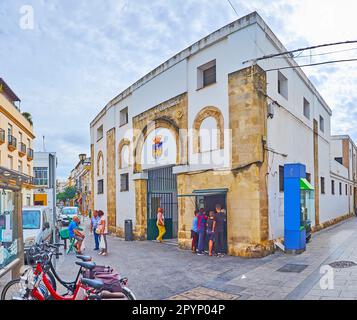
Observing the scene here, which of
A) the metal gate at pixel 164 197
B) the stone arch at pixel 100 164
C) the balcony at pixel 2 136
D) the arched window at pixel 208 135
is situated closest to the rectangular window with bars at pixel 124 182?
the metal gate at pixel 164 197

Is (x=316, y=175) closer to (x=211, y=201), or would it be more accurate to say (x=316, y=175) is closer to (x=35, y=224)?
(x=211, y=201)

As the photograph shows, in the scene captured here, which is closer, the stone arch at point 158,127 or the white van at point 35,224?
the white van at point 35,224

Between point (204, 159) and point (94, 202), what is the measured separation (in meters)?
13.6

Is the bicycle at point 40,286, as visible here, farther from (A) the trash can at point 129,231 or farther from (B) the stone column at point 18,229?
(A) the trash can at point 129,231

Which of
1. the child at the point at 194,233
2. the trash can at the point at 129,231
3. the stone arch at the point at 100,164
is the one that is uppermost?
the stone arch at the point at 100,164

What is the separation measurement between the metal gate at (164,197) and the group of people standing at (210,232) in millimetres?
4450

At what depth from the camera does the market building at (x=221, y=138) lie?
36.0 feet

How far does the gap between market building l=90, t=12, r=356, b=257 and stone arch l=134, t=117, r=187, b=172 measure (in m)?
0.05

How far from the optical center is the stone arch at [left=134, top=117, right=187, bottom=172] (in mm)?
13609

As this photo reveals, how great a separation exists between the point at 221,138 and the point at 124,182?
819cm

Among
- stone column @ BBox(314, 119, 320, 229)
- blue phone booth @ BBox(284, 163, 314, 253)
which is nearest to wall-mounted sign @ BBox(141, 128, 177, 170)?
blue phone booth @ BBox(284, 163, 314, 253)

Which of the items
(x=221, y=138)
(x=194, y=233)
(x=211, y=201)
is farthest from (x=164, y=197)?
(x=221, y=138)

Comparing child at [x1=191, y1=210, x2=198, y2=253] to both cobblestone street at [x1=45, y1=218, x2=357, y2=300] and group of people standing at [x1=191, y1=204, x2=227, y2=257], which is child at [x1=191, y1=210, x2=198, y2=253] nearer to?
group of people standing at [x1=191, y1=204, x2=227, y2=257]
